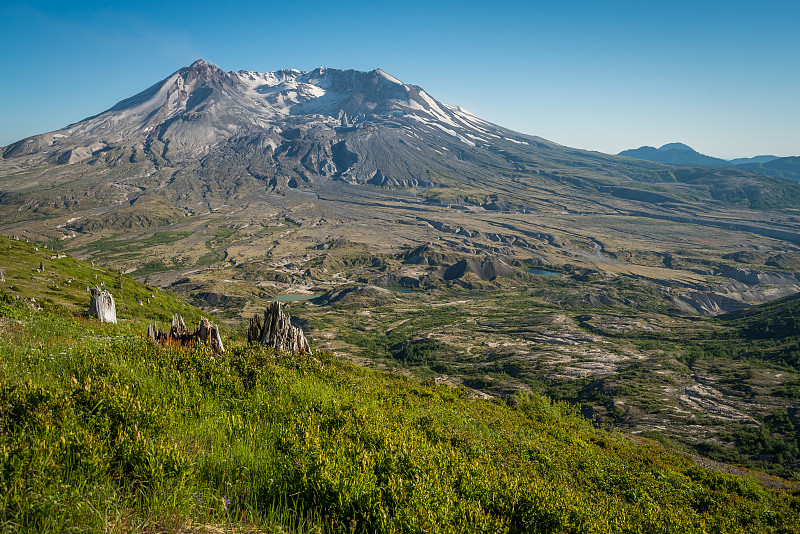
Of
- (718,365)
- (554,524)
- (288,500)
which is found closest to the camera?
(288,500)

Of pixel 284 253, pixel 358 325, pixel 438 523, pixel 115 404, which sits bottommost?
pixel 358 325

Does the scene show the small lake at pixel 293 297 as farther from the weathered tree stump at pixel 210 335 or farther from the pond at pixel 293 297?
the weathered tree stump at pixel 210 335

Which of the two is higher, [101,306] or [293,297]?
[101,306]

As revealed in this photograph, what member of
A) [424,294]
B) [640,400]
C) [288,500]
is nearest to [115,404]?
[288,500]

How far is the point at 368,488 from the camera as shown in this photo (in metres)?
5.43

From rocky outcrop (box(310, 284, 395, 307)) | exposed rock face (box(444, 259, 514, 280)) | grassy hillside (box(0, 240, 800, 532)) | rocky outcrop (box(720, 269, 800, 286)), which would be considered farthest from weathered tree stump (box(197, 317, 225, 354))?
rocky outcrop (box(720, 269, 800, 286))

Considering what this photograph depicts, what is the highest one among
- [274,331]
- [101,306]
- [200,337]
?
[200,337]

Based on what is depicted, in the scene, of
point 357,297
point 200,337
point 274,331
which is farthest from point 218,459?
point 357,297

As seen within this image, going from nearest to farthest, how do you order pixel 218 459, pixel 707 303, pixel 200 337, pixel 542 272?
pixel 218 459 → pixel 200 337 → pixel 707 303 → pixel 542 272

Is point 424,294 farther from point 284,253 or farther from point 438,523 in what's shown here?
point 438,523

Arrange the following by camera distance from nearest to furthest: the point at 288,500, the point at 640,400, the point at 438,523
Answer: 1. the point at 438,523
2. the point at 288,500
3. the point at 640,400

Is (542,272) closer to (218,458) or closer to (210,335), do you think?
(210,335)

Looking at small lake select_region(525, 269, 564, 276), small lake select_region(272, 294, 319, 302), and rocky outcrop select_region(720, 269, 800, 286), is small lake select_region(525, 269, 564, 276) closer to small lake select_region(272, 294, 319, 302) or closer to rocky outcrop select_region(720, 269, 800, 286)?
rocky outcrop select_region(720, 269, 800, 286)

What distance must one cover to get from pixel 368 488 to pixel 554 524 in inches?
130
